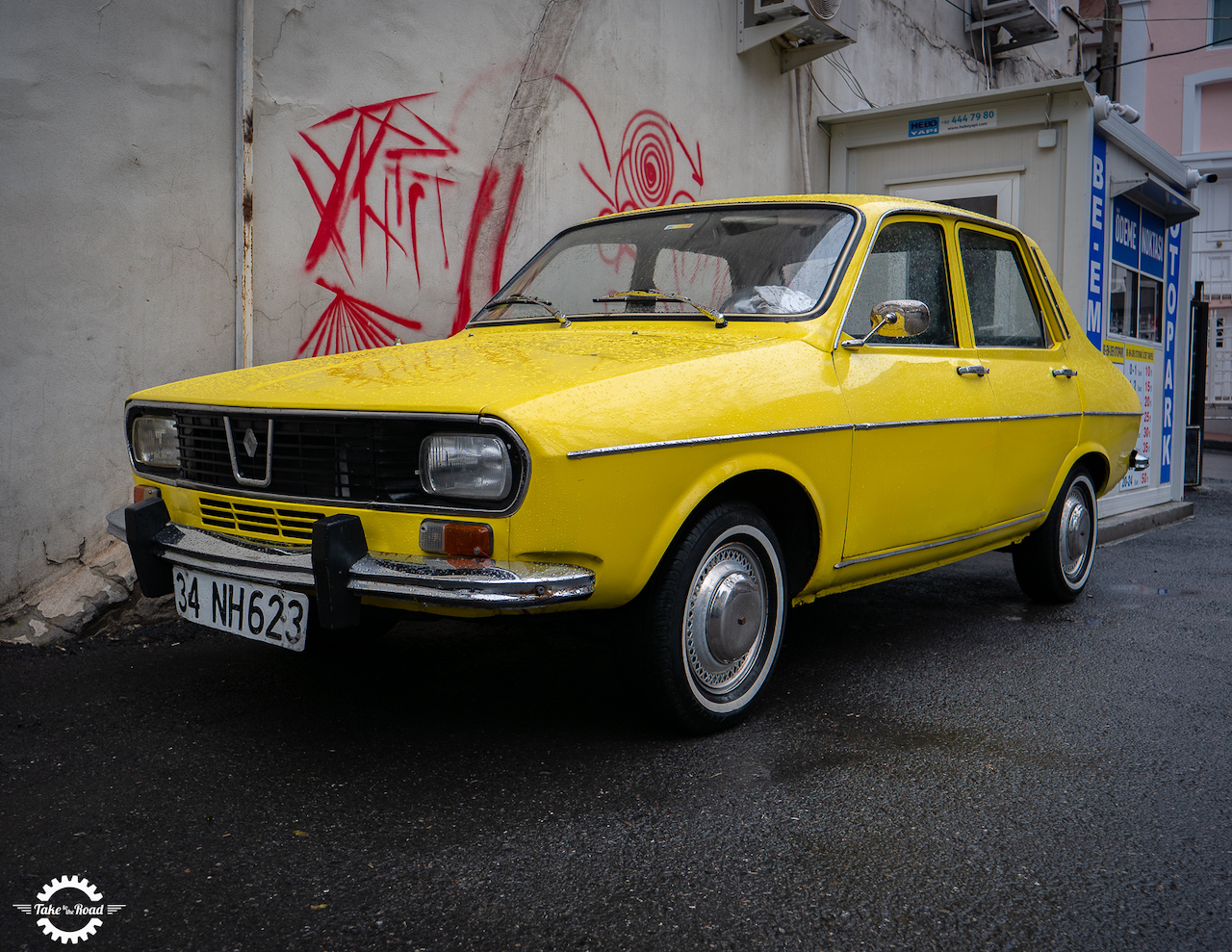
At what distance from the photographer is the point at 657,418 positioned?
104 inches

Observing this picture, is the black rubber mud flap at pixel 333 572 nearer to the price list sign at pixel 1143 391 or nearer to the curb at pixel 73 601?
the curb at pixel 73 601

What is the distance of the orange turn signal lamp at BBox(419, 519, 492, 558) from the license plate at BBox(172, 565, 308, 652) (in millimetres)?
397

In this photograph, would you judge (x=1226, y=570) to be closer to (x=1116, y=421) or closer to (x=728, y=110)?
(x=1116, y=421)

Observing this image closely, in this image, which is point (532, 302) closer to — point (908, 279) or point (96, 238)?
point (908, 279)

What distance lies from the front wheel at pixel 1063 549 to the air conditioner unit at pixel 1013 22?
7.64m

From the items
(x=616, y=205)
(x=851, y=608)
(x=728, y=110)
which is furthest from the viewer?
(x=728, y=110)

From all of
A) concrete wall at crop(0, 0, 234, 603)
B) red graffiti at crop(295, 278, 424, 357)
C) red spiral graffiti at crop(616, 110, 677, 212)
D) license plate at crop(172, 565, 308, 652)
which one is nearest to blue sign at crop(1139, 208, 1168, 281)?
red spiral graffiti at crop(616, 110, 677, 212)

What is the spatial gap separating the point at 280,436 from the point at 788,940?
1.75 m

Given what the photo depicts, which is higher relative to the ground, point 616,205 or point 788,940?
point 616,205

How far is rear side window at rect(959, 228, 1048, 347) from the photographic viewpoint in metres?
4.08

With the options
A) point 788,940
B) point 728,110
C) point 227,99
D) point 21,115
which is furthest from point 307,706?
point 728,110

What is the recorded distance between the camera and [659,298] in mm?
3537

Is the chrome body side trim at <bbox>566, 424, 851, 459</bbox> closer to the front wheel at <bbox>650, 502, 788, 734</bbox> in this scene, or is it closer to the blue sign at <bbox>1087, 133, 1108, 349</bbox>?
the front wheel at <bbox>650, 502, 788, 734</bbox>

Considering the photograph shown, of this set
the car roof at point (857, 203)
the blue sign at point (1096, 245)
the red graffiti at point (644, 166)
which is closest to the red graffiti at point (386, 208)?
the red graffiti at point (644, 166)
